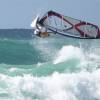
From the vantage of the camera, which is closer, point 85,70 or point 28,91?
point 28,91

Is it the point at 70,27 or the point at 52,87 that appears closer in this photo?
the point at 52,87

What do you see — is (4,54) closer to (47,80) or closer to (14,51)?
(14,51)

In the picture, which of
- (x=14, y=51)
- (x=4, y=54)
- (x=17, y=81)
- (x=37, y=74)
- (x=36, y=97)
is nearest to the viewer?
(x=36, y=97)

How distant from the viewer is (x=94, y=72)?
36062 mm

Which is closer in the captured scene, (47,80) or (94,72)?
(47,80)

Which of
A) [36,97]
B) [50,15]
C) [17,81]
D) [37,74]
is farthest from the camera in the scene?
[50,15]

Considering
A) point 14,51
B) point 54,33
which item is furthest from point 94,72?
point 14,51

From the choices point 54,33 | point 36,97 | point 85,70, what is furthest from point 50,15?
point 36,97

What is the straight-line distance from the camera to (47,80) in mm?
32594

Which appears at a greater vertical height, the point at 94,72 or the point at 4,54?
the point at 94,72

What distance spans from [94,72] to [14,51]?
26.1 meters

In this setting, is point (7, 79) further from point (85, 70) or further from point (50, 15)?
point (50, 15)

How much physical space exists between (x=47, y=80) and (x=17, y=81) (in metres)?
1.80

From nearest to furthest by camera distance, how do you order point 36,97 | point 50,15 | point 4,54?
point 36,97
point 50,15
point 4,54
